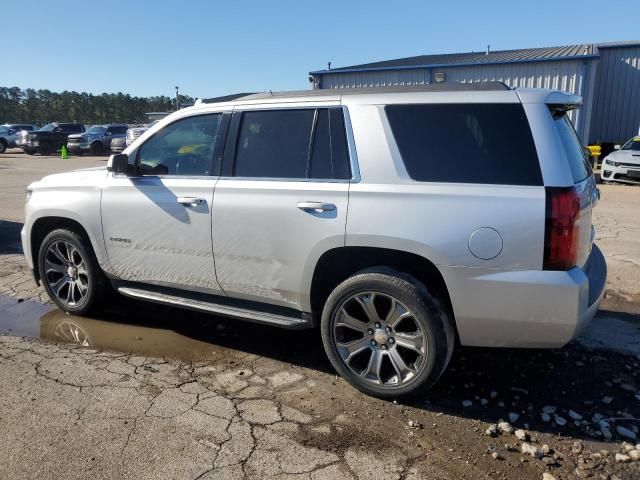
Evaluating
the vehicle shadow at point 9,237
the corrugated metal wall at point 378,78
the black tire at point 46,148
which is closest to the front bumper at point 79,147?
the black tire at point 46,148

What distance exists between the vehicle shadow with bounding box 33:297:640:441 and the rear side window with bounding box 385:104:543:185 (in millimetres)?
1406

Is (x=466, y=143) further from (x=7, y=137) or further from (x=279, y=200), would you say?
(x=7, y=137)

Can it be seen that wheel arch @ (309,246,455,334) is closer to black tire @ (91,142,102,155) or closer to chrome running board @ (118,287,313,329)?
chrome running board @ (118,287,313,329)

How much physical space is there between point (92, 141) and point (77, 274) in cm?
2937

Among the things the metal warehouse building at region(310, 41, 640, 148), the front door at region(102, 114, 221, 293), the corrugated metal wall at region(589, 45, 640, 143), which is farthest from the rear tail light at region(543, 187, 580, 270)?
the corrugated metal wall at region(589, 45, 640, 143)

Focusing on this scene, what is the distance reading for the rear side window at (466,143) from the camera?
10.3 feet

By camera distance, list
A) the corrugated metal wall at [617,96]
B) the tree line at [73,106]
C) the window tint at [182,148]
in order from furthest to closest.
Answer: the tree line at [73,106] < the corrugated metal wall at [617,96] < the window tint at [182,148]

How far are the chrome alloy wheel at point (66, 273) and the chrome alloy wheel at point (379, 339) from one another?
2532 millimetres

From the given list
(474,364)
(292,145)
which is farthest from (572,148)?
(292,145)

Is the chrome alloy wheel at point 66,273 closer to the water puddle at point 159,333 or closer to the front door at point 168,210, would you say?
the water puddle at point 159,333

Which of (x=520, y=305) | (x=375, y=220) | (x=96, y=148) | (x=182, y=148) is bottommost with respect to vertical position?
(x=520, y=305)

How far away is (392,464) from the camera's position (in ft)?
9.38

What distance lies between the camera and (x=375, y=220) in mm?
3371

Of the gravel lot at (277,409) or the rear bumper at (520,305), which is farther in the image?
the rear bumper at (520,305)
